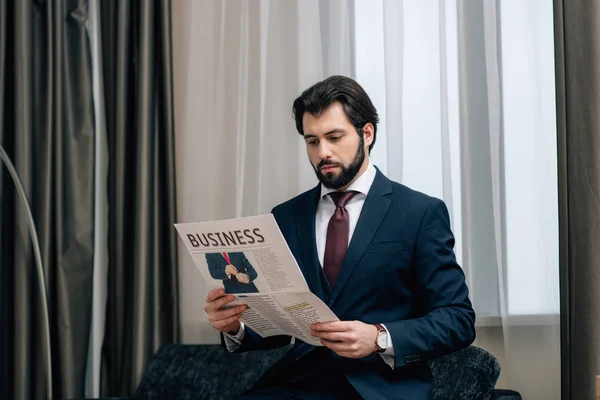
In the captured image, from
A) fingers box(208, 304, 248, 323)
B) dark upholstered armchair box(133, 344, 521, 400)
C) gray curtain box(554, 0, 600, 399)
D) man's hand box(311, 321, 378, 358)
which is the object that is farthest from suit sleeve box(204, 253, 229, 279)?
gray curtain box(554, 0, 600, 399)

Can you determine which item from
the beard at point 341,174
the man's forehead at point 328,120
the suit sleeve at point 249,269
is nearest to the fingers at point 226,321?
the suit sleeve at point 249,269

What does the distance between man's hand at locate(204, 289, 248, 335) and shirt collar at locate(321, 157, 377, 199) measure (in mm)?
502

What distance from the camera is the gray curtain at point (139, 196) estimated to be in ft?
10.2

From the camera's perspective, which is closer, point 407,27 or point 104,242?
point 407,27

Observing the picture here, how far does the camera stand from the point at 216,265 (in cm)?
200

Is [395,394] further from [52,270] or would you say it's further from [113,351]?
[52,270]

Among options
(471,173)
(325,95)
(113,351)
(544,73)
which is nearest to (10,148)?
(113,351)

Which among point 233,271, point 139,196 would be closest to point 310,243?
point 233,271

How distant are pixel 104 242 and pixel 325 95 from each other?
143cm

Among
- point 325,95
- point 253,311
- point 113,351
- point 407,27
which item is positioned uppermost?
point 407,27

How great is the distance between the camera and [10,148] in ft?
10.7

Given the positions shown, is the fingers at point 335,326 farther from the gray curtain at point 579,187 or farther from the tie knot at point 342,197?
the gray curtain at point 579,187

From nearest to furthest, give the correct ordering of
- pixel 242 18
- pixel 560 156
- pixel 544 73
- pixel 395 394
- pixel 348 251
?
pixel 395 394
pixel 348 251
pixel 560 156
pixel 544 73
pixel 242 18

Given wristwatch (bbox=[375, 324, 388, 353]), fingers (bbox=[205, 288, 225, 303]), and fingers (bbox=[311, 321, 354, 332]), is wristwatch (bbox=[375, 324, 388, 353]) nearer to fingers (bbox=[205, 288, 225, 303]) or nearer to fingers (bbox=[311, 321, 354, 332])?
fingers (bbox=[311, 321, 354, 332])
